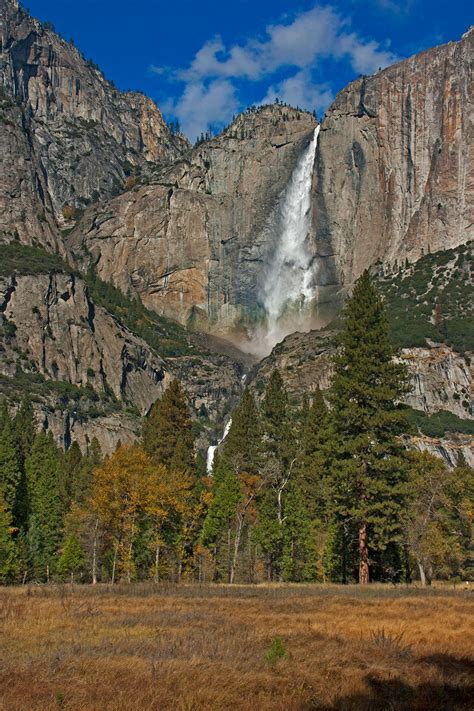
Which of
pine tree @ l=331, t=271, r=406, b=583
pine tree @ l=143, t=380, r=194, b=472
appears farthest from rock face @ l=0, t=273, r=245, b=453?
pine tree @ l=331, t=271, r=406, b=583

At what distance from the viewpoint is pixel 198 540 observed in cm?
6881

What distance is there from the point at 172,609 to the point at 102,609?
2220 millimetres

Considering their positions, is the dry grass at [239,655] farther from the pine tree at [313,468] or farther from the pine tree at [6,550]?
the pine tree at [313,468]

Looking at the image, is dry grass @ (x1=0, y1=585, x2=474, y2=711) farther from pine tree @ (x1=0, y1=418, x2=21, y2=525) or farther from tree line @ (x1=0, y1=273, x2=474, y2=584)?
pine tree @ (x1=0, y1=418, x2=21, y2=525)

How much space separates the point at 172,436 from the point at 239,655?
5714 centimetres

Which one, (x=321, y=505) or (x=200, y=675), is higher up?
(x=321, y=505)

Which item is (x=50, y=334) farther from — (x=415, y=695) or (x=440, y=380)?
(x=415, y=695)

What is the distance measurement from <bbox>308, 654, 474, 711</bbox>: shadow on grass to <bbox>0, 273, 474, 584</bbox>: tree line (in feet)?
79.0

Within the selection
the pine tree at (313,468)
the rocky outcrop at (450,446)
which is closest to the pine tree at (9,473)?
the pine tree at (313,468)

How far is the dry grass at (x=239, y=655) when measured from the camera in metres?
14.0

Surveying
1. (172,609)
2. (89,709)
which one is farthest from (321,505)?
(89,709)

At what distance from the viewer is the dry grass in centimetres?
1405

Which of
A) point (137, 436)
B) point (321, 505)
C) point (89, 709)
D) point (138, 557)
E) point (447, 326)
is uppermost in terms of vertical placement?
point (447, 326)

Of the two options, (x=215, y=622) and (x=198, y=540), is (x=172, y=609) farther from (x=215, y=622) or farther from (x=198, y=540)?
(x=198, y=540)
